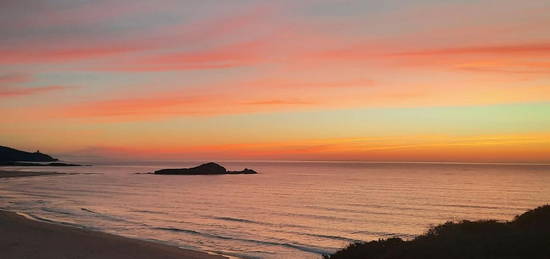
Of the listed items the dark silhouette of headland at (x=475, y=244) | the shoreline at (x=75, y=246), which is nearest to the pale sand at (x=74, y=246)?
the shoreline at (x=75, y=246)

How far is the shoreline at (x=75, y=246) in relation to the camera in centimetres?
2008

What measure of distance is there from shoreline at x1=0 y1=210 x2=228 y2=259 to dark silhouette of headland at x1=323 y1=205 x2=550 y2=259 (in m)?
8.38

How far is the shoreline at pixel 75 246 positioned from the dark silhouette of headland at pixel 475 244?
8.38 meters

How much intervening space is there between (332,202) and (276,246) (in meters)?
26.3

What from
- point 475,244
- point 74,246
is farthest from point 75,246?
point 475,244

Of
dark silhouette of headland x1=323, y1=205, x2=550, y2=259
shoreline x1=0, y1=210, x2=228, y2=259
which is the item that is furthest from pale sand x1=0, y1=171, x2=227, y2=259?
dark silhouette of headland x1=323, y1=205, x2=550, y2=259

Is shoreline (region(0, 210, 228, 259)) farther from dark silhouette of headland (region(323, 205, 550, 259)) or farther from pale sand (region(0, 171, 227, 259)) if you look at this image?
dark silhouette of headland (region(323, 205, 550, 259))

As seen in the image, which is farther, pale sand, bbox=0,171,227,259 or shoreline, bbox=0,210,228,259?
shoreline, bbox=0,210,228,259

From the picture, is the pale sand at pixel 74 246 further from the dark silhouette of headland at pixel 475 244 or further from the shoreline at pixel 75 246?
the dark silhouette of headland at pixel 475 244

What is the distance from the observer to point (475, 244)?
545 inches

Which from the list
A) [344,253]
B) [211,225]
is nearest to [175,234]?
[211,225]

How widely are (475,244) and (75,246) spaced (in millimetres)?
17261

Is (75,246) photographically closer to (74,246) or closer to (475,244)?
(74,246)

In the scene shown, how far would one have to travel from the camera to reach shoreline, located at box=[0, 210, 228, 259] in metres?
20.1
